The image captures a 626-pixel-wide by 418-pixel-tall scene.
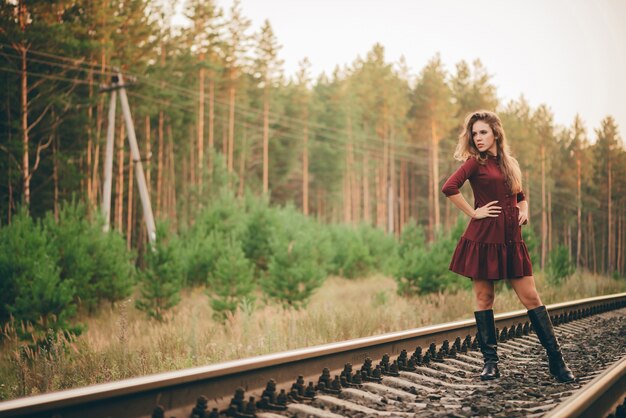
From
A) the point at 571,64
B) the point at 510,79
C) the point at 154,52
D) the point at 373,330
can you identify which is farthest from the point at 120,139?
the point at 510,79

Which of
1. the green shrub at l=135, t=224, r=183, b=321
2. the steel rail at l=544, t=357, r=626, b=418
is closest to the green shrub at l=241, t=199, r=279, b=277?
the green shrub at l=135, t=224, r=183, b=321

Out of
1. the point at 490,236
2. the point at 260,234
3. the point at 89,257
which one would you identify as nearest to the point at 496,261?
the point at 490,236

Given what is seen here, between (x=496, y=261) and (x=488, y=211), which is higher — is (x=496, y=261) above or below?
below

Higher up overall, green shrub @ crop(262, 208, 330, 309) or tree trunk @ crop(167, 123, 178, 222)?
tree trunk @ crop(167, 123, 178, 222)

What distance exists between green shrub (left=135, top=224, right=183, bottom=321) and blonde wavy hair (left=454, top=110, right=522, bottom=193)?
35.7 ft

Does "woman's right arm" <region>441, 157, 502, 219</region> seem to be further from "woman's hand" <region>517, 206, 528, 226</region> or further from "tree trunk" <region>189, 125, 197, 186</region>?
"tree trunk" <region>189, 125, 197, 186</region>

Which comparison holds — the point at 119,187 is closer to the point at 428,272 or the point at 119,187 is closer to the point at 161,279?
the point at 161,279

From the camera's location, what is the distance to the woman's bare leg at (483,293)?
488 centimetres

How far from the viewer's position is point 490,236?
4723 millimetres

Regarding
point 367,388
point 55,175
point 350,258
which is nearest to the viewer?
point 367,388

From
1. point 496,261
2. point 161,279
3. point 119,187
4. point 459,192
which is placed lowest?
point 161,279

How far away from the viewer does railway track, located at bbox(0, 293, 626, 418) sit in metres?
3.13

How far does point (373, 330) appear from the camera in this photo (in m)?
8.88

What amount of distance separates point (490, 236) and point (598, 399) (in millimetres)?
Answer: 1476
